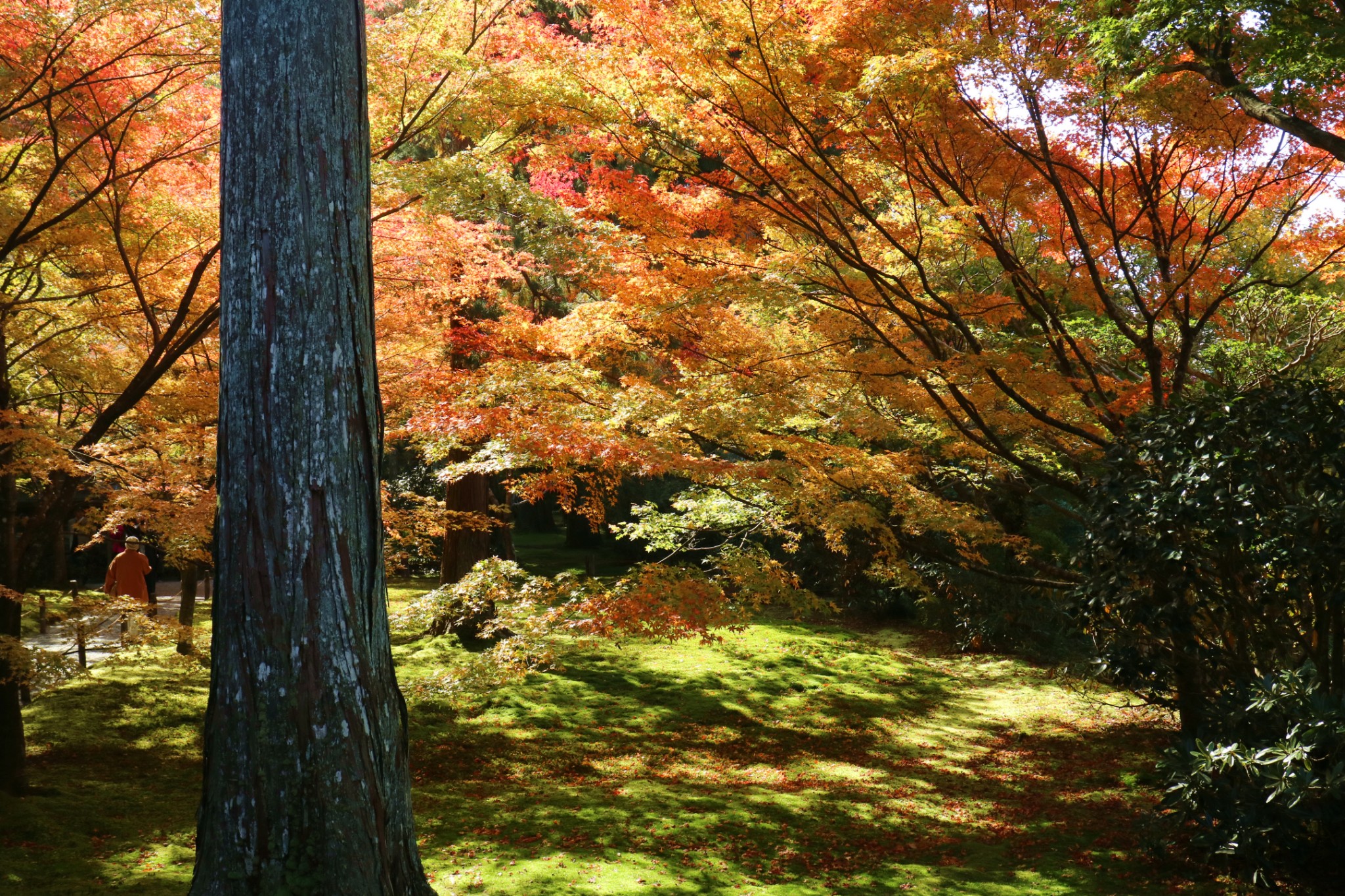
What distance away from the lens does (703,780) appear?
8.20m

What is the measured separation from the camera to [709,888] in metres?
5.18

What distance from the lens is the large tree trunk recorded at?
2.77 m

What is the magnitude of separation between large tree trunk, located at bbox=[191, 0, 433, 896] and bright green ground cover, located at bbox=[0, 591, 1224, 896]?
2454 millimetres

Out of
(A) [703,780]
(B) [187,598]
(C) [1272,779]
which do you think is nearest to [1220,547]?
(C) [1272,779]

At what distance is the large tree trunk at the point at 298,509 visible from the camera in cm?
277

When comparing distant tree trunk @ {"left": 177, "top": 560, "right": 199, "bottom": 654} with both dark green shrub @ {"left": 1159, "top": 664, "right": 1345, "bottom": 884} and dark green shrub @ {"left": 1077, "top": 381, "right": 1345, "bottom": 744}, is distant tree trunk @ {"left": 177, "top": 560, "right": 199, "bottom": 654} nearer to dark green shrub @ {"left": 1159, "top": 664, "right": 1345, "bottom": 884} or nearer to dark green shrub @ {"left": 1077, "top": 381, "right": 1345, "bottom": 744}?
dark green shrub @ {"left": 1077, "top": 381, "right": 1345, "bottom": 744}

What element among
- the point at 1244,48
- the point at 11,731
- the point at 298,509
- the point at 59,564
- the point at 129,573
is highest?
the point at 1244,48

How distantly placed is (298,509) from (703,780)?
629 centimetres

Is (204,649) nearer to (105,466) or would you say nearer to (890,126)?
(105,466)

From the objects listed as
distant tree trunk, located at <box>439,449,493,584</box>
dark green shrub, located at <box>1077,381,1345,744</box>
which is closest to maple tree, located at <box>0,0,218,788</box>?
distant tree trunk, located at <box>439,449,493,584</box>

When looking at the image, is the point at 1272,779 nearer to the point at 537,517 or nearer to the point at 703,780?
the point at 703,780

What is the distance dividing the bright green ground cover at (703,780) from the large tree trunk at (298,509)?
8.05 ft

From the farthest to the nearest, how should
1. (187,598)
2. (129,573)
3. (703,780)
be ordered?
(187,598)
(129,573)
(703,780)

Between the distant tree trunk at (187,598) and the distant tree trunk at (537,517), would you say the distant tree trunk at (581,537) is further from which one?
the distant tree trunk at (187,598)
